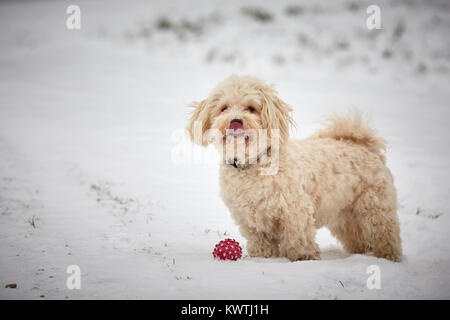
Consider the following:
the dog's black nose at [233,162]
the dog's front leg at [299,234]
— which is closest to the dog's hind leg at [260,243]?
the dog's front leg at [299,234]

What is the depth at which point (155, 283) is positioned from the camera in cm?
282

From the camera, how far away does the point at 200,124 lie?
375 centimetres

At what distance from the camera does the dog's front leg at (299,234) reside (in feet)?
11.2

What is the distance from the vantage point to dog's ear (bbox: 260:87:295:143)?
349 centimetres

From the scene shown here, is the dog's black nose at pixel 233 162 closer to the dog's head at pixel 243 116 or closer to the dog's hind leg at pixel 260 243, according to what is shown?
the dog's head at pixel 243 116

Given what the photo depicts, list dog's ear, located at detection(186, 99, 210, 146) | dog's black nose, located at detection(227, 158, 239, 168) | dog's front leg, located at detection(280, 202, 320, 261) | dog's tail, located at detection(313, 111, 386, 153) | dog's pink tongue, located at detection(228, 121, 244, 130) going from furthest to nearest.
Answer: dog's tail, located at detection(313, 111, 386, 153) → dog's ear, located at detection(186, 99, 210, 146) → dog's black nose, located at detection(227, 158, 239, 168) → dog's front leg, located at detection(280, 202, 320, 261) → dog's pink tongue, located at detection(228, 121, 244, 130)

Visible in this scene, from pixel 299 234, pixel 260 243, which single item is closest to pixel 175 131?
pixel 260 243

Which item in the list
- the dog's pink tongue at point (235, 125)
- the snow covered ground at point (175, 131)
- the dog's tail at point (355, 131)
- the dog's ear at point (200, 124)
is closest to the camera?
the snow covered ground at point (175, 131)

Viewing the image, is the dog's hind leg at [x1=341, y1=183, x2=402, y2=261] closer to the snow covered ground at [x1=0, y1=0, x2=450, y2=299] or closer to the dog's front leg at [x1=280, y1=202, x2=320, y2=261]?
the snow covered ground at [x1=0, y1=0, x2=450, y2=299]

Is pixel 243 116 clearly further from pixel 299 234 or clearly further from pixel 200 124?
pixel 299 234

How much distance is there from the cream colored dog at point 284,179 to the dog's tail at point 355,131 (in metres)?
0.11

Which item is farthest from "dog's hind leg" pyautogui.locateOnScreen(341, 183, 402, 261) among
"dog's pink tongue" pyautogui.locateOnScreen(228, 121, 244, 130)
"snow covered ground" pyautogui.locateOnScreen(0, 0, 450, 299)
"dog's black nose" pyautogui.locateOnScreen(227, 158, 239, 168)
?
"dog's pink tongue" pyautogui.locateOnScreen(228, 121, 244, 130)

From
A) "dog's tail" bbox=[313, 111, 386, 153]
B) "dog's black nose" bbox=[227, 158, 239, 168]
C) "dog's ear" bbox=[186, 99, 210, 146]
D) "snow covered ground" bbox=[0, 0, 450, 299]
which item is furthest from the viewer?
"dog's tail" bbox=[313, 111, 386, 153]

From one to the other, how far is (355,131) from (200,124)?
1862mm
